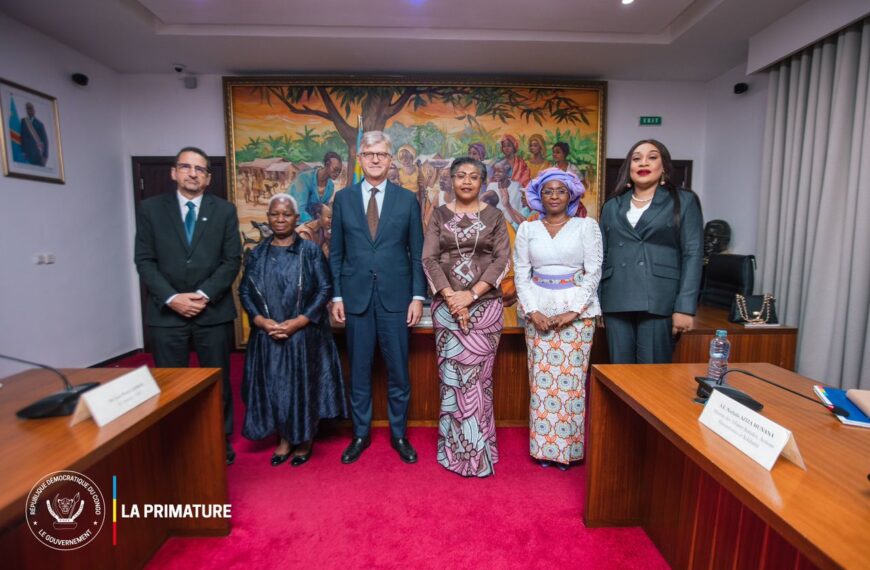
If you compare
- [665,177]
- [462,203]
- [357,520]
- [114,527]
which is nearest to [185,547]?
[114,527]

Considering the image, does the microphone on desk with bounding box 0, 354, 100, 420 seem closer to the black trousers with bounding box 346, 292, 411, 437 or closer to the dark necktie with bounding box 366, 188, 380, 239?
the black trousers with bounding box 346, 292, 411, 437

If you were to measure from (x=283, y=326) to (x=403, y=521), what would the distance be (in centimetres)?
112

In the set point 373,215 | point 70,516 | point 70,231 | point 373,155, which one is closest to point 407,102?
point 373,155

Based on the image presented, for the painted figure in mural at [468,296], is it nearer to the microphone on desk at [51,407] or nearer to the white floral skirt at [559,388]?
the white floral skirt at [559,388]

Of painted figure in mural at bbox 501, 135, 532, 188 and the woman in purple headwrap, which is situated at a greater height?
painted figure in mural at bbox 501, 135, 532, 188

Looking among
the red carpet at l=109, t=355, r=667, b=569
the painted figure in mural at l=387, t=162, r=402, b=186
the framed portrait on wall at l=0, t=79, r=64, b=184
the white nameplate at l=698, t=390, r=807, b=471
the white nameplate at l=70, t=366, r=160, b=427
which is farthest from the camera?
the painted figure in mural at l=387, t=162, r=402, b=186

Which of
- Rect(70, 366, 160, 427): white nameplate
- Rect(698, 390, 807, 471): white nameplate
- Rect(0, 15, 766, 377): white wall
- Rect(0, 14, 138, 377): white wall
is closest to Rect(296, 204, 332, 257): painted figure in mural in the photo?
Rect(0, 15, 766, 377): white wall

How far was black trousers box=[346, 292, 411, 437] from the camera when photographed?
7.75 ft

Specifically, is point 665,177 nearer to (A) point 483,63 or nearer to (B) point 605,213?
(B) point 605,213

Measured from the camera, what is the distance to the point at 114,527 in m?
1.50

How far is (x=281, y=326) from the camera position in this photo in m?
2.26

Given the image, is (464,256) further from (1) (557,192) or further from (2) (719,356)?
(2) (719,356)

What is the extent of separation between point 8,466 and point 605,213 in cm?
247

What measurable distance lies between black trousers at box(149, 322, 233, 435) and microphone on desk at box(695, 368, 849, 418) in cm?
220
